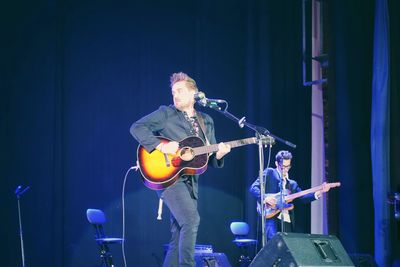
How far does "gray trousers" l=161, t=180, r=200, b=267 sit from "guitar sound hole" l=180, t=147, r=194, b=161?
20cm

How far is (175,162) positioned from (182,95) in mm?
625

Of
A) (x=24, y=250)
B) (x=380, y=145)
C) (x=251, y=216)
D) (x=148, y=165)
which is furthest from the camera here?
(x=251, y=216)

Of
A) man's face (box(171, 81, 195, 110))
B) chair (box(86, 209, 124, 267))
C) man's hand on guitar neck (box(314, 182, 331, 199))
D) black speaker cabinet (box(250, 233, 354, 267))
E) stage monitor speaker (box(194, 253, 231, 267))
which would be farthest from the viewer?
man's hand on guitar neck (box(314, 182, 331, 199))

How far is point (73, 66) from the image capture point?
23.5 feet

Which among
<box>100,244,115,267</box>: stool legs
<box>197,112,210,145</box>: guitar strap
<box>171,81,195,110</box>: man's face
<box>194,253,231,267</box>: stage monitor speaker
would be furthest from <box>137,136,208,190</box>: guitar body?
<box>100,244,115,267</box>: stool legs

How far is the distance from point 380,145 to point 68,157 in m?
3.83

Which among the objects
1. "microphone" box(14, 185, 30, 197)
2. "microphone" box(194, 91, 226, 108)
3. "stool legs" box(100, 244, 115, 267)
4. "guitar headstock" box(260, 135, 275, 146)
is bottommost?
"stool legs" box(100, 244, 115, 267)

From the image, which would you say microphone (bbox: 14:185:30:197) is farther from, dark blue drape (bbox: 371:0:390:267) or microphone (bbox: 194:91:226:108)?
dark blue drape (bbox: 371:0:390:267)

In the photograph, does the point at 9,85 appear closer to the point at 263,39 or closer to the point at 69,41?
the point at 69,41

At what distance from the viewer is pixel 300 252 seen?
392 centimetres

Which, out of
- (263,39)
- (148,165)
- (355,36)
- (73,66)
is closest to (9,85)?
(73,66)

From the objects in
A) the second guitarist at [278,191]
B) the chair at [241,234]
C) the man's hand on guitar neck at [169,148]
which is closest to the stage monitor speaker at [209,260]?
the second guitarist at [278,191]

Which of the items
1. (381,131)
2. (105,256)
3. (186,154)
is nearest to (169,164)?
(186,154)

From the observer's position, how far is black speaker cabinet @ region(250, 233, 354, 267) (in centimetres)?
387
